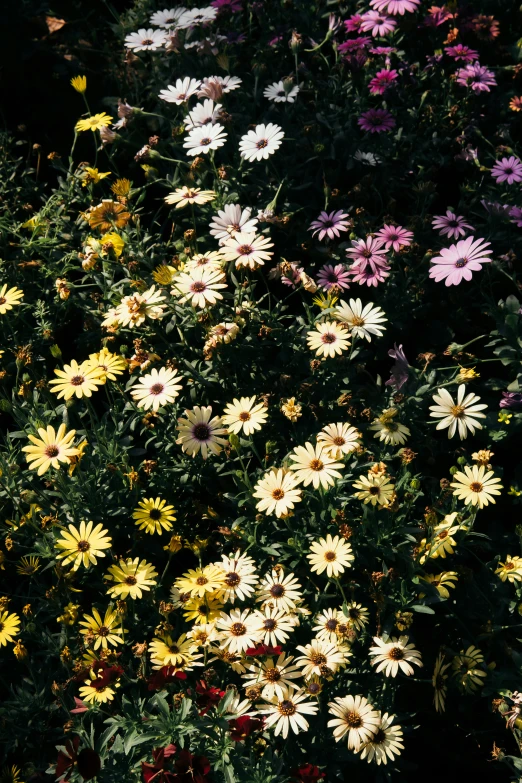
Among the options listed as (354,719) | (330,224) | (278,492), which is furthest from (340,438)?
(330,224)

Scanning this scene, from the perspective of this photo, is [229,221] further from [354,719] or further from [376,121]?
[354,719]

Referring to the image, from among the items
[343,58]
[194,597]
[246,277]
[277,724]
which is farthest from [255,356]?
[343,58]

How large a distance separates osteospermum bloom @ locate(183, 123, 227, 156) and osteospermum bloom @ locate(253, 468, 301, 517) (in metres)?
1.49

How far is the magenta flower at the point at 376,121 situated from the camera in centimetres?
358

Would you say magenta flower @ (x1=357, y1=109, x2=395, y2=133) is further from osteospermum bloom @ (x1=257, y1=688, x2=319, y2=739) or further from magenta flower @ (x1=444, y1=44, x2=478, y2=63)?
osteospermum bloom @ (x1=257, y1=688, x2=319, y2=739)

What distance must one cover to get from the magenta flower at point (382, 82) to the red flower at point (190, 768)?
2979mm

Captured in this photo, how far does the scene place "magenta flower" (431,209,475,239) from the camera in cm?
334

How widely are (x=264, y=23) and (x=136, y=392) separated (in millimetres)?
2419

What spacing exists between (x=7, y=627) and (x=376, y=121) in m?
2.57

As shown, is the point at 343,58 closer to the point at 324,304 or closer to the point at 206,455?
the point at 324,304

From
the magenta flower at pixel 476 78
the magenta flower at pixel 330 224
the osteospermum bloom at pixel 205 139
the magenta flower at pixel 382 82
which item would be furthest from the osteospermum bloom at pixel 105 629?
the magenta flower at pixel 476 78

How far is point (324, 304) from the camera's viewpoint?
3.01m

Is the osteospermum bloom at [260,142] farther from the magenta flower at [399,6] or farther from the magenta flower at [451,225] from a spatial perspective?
the magenta flower at [399,6]

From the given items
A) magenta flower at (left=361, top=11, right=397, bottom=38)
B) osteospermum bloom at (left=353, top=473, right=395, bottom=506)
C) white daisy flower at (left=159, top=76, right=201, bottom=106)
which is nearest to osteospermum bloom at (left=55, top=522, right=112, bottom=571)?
osteospermum bloom at (left=353, top=473, right=395, bottom=506)
